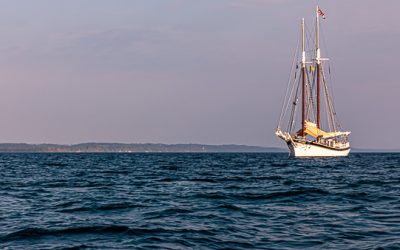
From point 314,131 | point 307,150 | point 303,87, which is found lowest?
point 307,150

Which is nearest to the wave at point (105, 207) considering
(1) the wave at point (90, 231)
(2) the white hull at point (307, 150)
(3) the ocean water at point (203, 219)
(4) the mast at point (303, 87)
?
(3) the ocean water at point (203, 219)

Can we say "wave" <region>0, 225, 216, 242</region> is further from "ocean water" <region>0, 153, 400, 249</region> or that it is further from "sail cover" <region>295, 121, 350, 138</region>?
"sail cover" <region>295, 121, 350, 138</region>

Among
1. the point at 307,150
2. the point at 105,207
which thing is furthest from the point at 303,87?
the point at 105,207

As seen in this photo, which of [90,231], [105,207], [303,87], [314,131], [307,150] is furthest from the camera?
[303,87]

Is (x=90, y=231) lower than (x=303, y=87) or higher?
lower

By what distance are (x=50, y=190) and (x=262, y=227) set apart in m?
15.6

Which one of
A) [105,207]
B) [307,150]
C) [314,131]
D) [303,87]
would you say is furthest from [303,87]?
[105,207]

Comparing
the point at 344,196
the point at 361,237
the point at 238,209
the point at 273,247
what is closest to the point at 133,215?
the point at 238,209

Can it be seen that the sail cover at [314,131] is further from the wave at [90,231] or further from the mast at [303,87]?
the wave at [90,231]

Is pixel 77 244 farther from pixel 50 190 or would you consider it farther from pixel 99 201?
pixel 50 190

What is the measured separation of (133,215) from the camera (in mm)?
16828

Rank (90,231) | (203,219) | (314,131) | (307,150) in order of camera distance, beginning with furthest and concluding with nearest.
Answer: (314,131), (307,150), (203,219), (90,231)

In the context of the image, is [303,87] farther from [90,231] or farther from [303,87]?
[90,231]

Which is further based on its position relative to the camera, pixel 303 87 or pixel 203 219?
pixel 303 87
